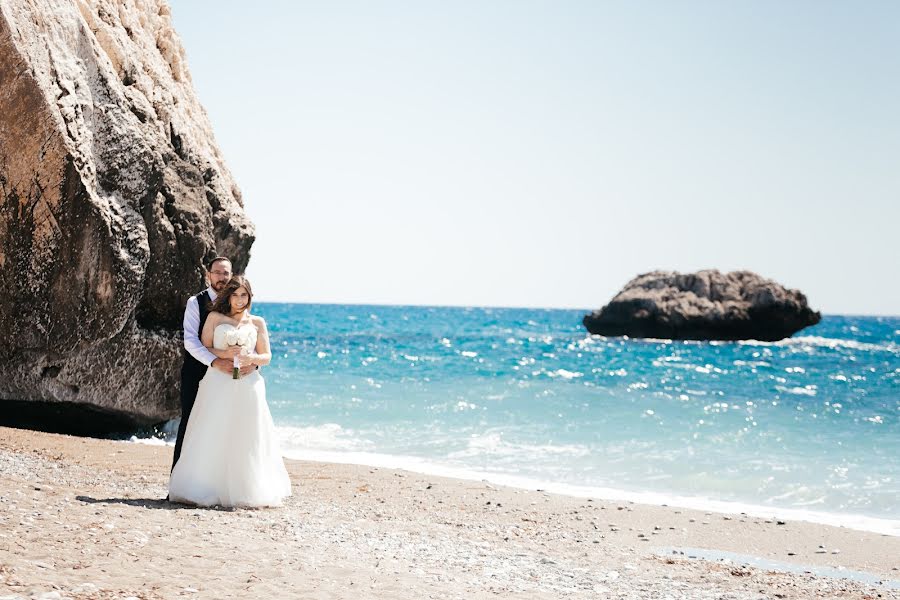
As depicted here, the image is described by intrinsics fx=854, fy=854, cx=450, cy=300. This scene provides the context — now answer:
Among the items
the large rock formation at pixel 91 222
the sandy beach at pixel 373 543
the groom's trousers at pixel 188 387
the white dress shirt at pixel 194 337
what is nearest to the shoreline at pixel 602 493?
the sandy beach at pixel 373 543

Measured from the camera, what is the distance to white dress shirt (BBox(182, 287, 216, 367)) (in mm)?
7867

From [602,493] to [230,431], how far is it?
5303mm

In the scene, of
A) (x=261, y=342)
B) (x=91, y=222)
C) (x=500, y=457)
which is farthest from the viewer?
(x=500, y=457)

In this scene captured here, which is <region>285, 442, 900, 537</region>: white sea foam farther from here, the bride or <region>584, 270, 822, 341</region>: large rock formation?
<region>584, 270, 822, 341</region>: large rock formation

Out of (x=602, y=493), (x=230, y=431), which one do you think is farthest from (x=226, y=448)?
(x=602, y=493)

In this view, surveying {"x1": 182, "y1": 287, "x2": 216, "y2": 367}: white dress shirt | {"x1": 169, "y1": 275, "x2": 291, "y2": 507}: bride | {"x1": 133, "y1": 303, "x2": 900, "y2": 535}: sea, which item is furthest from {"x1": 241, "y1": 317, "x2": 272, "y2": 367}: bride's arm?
{"x1": 133, "y1": 303, "x2": 900, "y2": 535}: sea

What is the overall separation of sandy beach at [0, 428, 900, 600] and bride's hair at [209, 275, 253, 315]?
1.81 metres

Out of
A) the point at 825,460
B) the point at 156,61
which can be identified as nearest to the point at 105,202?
the point at 156,61

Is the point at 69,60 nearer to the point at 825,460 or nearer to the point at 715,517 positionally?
the point at 715,517

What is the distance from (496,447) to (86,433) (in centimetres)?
646

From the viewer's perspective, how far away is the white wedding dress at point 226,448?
7656mm

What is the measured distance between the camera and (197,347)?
792cm

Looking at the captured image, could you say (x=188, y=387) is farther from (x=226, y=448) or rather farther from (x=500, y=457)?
(x=500, y=457)

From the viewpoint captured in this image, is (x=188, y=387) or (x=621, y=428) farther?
(x=621, y=428)
